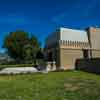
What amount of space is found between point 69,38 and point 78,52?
10.4ft

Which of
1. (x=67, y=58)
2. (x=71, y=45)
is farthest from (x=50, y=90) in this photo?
(x=71, y=45)

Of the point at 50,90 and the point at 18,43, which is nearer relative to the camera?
the point at 50,90

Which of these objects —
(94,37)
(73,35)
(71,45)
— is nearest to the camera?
(71,45)

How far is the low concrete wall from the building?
132cm

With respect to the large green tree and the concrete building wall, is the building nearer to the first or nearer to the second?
the concrete building wall

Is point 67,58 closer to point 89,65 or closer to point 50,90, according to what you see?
point 89,65

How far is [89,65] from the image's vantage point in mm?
31391

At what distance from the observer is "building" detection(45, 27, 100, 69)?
116 ft

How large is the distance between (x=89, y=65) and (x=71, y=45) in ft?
20.6

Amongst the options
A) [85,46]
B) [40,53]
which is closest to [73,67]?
[85,46]

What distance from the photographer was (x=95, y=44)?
127 feet

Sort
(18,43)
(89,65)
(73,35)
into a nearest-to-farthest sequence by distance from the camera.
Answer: (89,65)
(73,35)
(18,43)

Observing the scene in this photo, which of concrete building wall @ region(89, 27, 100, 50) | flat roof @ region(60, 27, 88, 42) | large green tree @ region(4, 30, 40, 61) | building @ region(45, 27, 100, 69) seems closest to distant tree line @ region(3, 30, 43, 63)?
large green tree @ region(4, 30, 40, 61)

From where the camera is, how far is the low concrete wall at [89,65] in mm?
29406
